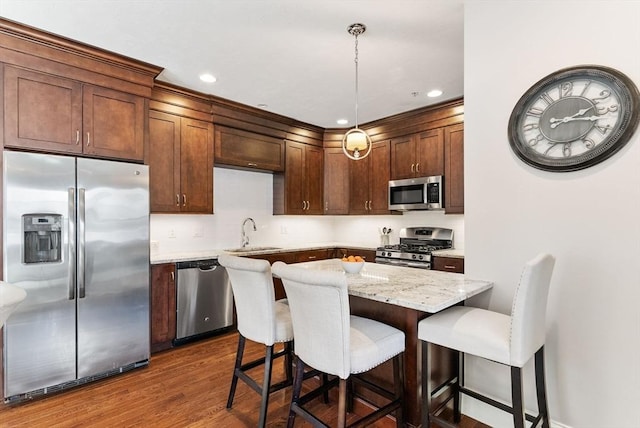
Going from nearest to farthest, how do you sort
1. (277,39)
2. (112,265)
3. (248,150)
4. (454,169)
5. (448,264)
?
(277,39), (112,265), (448,264), (454,169), (248,150)

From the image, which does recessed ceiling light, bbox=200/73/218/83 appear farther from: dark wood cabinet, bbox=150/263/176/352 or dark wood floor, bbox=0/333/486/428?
dark wood floor, bbox=0/333/486/428

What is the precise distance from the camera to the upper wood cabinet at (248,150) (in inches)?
157

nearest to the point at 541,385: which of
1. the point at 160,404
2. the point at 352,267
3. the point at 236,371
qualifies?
the point at 352,267

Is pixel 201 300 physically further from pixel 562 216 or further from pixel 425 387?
pixel 562 216

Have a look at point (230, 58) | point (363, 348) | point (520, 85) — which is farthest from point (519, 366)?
point (230, 58)

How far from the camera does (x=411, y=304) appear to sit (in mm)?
1658

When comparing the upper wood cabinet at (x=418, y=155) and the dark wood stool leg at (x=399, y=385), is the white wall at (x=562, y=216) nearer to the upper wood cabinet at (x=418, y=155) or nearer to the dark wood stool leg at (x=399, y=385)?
the dark wood stool leg at (x=399, y=385)

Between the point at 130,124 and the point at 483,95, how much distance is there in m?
2.84

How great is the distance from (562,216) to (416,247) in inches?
99.1

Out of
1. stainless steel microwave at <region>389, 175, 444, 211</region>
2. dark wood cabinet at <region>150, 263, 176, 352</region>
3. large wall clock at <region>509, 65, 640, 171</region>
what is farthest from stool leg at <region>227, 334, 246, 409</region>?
stainless steel microwave at <region>389, 175, 444, 211</region>

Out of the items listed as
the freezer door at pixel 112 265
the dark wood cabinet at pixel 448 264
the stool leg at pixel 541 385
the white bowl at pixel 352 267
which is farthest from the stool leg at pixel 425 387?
the freezer door at pixel 112 265

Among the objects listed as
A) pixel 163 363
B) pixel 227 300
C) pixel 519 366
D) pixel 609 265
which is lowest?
pixel 163 363

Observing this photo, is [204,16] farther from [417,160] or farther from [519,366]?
[417,160]

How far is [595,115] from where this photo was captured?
174 centimetres
